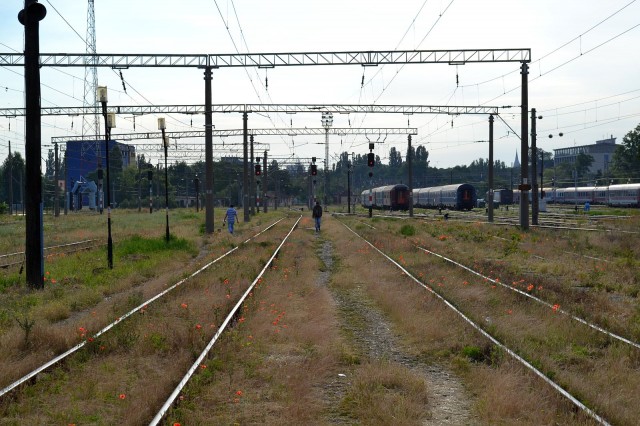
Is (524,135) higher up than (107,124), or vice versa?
(524,135)

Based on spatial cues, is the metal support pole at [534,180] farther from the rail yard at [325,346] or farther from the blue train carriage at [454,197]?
the blue train carriage at [454,197]

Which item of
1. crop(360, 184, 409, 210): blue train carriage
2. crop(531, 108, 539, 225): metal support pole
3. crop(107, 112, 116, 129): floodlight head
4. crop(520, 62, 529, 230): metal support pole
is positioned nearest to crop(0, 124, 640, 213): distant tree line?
crop(360, 184, 409, 210): blue train carriage

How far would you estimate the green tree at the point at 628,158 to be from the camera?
11844 centimetres

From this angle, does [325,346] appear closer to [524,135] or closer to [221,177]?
[524,135]

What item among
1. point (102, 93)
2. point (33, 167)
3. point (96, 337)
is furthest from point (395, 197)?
point (96, 337)

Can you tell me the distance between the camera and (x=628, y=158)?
12012 centimetres

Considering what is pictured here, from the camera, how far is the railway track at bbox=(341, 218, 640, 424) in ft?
23.5

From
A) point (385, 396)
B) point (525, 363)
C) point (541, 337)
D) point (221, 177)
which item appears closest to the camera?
point (385, 396)

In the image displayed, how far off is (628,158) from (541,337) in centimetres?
12272

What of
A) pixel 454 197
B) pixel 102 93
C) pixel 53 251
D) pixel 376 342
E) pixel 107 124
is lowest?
pixel 376 342

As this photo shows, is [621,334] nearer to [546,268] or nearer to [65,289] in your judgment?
[546,268]

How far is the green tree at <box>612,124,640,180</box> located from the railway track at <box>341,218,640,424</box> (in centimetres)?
11407

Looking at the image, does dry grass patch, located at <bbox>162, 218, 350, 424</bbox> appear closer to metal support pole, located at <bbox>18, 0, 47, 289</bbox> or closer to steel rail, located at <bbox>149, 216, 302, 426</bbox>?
steel rail, located at <bbox>149, 216, 302, 426</bbox>

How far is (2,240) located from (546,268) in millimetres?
26438
